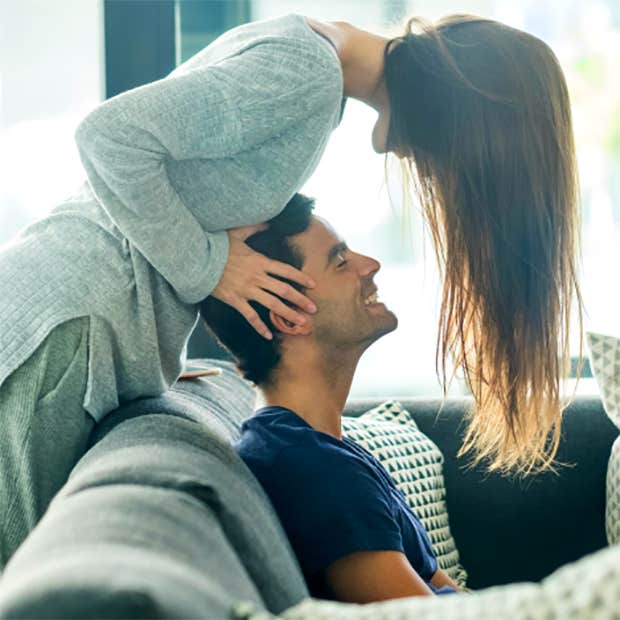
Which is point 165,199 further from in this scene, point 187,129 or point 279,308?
point 279,308

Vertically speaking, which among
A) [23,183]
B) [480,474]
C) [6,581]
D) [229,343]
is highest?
[6,581]

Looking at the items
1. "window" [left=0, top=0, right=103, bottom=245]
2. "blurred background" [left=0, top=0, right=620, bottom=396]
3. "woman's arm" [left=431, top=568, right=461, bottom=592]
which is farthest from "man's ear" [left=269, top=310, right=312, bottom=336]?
"window" [left=0, top=0, right=103, bottom=245]

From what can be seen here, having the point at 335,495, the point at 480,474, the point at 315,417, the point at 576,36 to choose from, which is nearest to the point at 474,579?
the point at 480,474

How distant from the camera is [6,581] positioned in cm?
84

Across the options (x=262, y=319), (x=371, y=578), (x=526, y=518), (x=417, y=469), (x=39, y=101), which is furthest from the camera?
(x=39, y=101)

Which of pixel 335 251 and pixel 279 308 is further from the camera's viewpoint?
pixel 335 251

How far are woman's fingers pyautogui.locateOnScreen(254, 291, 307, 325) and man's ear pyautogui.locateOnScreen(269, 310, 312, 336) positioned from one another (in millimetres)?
18

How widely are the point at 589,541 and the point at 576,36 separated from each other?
153 cm

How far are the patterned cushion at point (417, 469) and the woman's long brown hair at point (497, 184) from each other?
0.39 meters

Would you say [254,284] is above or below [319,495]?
above

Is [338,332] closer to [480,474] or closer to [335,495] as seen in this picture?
[335,495]

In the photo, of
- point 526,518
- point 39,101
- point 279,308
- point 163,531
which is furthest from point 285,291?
point 39,101

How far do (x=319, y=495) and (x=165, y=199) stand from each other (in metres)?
0.46

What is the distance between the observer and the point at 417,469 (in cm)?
220
